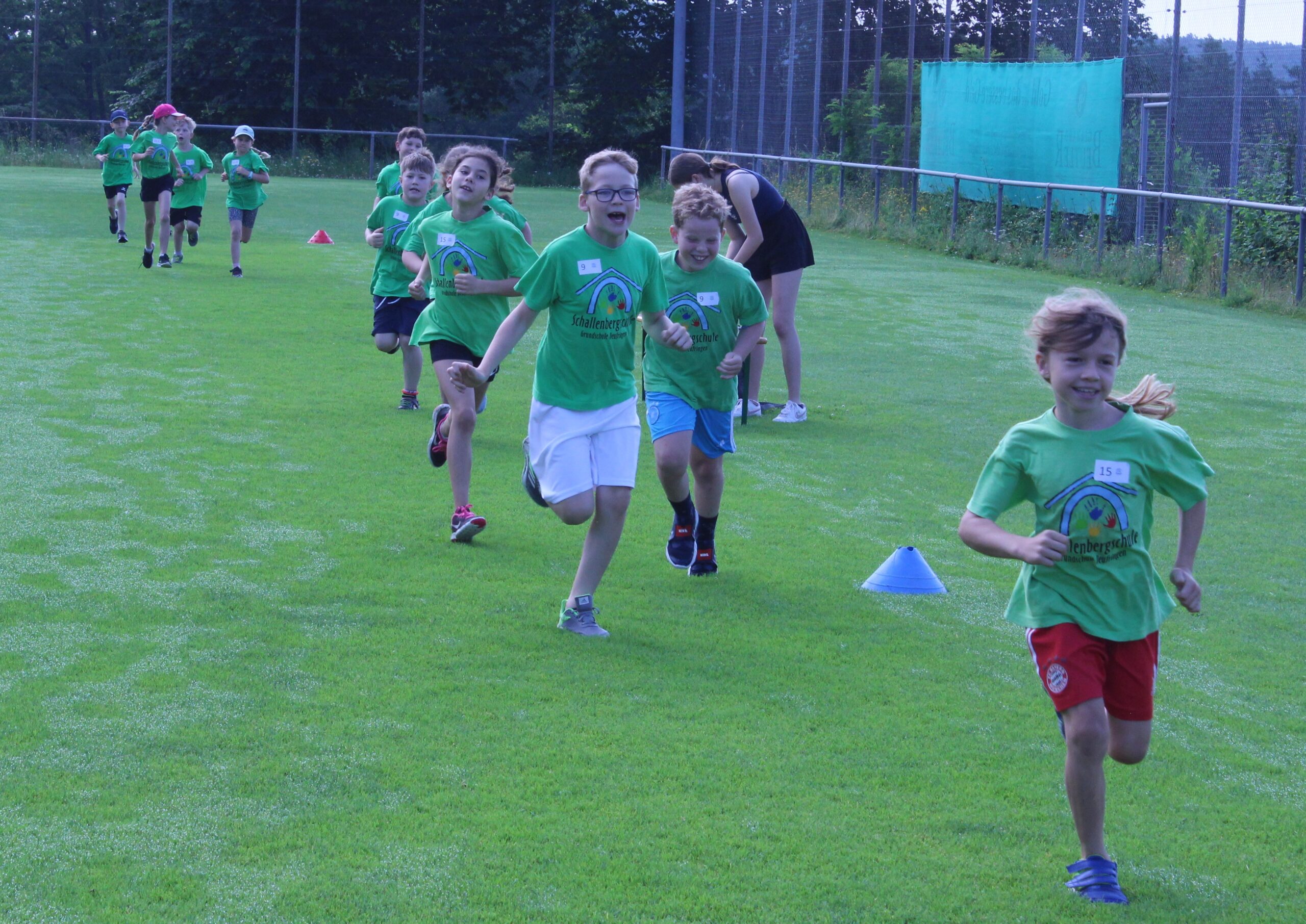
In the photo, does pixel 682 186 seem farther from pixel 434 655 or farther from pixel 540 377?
pixel 434 655

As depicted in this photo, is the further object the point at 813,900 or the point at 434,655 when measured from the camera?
the point at 434,655

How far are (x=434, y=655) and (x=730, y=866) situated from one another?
1920 millimetres

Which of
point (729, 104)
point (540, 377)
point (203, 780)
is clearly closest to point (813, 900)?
point (203, 780)

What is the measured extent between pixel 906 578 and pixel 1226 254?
14575 mm

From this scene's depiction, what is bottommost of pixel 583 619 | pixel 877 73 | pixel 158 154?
pixel 583 619

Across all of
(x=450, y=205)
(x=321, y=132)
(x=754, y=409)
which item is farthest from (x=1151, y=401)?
(x=321, y=132)

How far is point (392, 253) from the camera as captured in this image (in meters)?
10.4

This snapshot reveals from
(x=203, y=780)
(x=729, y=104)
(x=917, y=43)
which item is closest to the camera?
(x=203, y=780)

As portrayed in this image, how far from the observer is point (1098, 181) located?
24000mm

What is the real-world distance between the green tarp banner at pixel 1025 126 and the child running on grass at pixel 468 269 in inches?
670

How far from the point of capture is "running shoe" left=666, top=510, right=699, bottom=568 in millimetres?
6953

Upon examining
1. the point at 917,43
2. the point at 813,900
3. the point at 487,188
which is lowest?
the point at 813,900

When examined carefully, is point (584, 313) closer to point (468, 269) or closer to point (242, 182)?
point (468, 269)

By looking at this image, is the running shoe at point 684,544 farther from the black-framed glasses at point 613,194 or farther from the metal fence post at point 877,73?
the metal fence post at point 877,73
